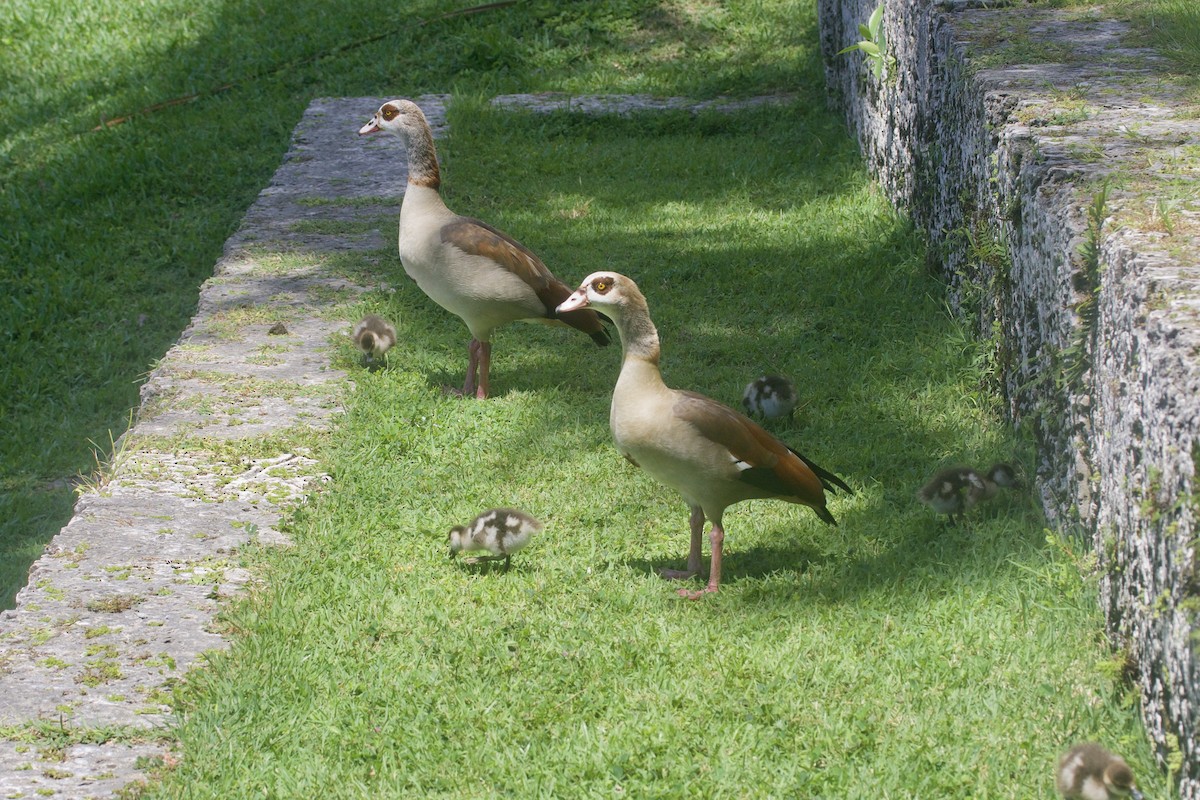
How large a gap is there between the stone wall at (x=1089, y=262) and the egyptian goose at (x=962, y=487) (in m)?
0.17

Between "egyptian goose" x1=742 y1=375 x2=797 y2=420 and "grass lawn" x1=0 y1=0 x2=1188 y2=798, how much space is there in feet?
0.53

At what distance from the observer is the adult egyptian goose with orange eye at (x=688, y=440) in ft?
15.5

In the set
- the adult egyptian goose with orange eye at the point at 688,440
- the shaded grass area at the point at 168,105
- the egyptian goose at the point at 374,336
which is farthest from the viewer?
the shaded grass area at the point at 168,105

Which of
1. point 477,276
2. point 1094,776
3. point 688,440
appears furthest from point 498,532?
point 1094,776

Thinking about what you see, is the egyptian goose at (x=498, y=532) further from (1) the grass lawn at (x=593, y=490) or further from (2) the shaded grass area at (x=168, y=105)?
(2) the shaded grass area at (x=168, y=105)

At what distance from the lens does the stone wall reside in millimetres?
3512

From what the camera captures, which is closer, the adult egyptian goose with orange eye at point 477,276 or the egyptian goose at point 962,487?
the egyptian goose at point 962,487

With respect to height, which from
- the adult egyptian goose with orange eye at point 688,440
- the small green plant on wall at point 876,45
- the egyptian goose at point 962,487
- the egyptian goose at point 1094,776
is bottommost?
the egyptian goose at point 962,487

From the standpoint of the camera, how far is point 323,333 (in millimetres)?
7590

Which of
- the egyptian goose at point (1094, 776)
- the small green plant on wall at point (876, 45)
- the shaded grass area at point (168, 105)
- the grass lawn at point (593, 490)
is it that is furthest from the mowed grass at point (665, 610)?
the shaded grass area at point (168, 105)

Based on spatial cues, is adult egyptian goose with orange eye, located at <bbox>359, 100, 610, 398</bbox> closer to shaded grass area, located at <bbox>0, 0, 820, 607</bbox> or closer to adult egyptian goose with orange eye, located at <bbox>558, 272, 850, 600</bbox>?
adult egyptian goose with orange eye, located at <bbox>558, 272, 850, 600</bbox>

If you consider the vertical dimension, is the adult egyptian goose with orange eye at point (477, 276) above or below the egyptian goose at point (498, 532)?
above

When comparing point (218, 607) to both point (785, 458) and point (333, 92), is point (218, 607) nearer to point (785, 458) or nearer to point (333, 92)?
point (785, 458)

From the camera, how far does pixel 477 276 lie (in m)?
6.73
